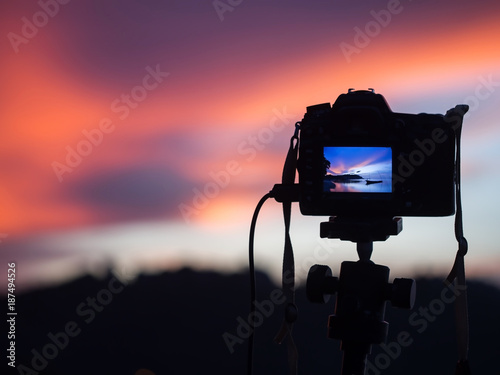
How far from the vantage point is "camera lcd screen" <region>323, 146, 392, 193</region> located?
6.36 feet

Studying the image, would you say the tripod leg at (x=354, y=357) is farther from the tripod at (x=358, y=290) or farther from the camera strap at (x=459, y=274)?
the camera strap at (x=459, y=274)

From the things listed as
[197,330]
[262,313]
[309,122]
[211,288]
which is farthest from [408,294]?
[197,330]

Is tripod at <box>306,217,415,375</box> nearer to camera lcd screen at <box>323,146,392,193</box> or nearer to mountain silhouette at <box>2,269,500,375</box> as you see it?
camera lcd screen at <box>323,146,392,193</box>

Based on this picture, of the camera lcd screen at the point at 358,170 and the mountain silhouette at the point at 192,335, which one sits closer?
the camera lcd screen at the point at 358,170

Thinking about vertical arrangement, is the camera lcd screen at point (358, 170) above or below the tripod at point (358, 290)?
above

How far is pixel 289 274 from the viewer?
1.98 meters

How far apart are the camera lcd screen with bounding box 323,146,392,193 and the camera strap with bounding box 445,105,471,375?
232 millimetres

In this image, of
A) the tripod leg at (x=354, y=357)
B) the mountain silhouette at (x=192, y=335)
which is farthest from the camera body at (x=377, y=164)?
the mountain silhouette at (x=192, y=335)

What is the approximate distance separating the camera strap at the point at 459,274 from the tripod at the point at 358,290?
16 centimetres

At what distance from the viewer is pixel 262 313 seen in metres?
2.08

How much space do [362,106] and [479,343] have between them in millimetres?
35144

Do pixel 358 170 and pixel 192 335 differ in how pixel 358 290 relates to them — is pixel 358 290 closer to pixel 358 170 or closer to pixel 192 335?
pixel 358 170

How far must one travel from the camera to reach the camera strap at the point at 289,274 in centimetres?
193

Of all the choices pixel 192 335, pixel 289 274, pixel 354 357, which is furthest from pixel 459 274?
pixel 192 335
